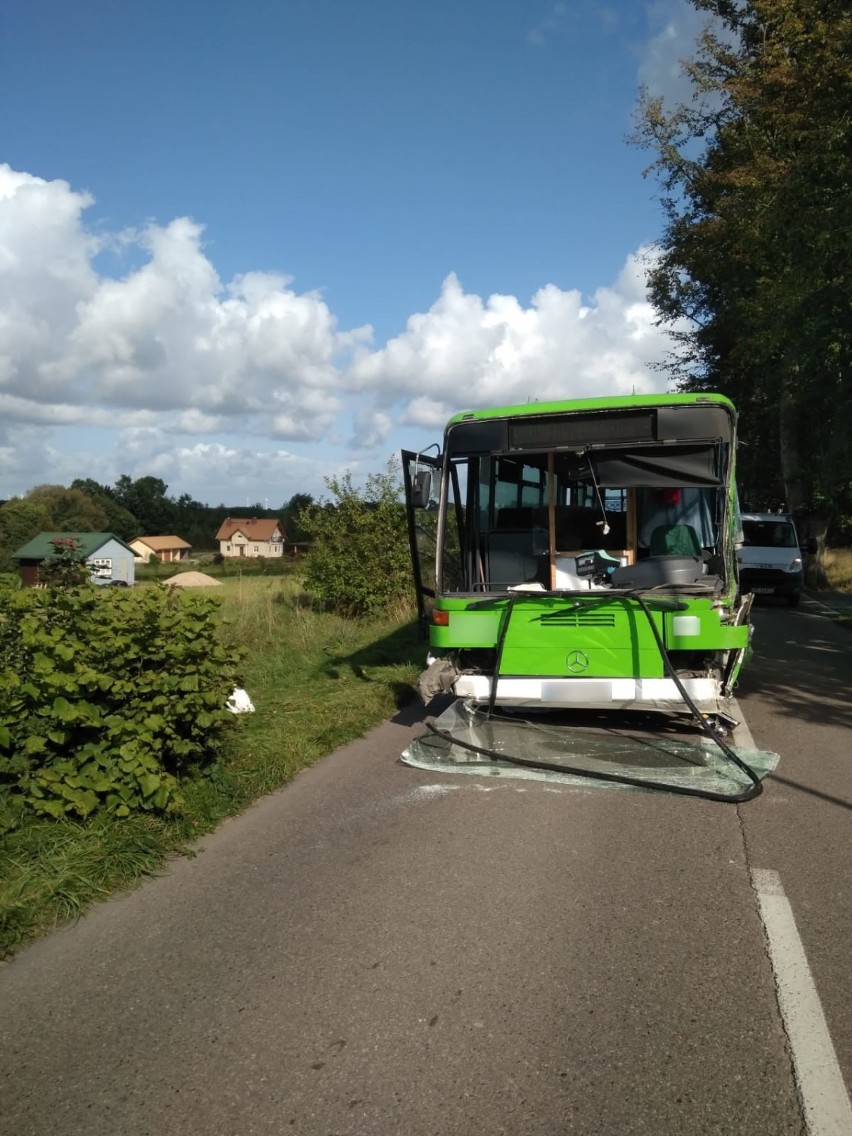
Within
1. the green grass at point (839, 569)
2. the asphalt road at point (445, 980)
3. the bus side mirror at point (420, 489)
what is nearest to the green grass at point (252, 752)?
the asphalt road at point (445, 980)

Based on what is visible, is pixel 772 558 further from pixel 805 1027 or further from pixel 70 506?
pixel 70 506

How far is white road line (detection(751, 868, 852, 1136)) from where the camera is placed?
295 centimetres

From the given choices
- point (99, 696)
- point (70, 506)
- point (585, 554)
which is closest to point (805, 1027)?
point (99, 696)

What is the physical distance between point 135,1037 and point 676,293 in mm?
30748

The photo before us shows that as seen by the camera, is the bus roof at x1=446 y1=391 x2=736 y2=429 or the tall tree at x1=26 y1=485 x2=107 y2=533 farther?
the tall tree at x1=26 y1=485 x2=107 y2=533

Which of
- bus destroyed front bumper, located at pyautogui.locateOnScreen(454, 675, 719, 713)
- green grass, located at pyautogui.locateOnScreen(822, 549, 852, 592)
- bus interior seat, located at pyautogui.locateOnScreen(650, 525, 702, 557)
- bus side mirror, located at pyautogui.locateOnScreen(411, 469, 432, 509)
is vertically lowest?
green grass, located at pyautogui.locateOnScreen(822, 549, 852, 592)

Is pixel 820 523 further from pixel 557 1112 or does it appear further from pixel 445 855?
pixel 557 1112

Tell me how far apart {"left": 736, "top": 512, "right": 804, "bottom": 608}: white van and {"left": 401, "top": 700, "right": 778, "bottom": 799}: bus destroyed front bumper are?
14868mm

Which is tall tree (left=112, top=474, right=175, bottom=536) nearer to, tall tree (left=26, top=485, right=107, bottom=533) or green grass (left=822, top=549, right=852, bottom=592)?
tall tree (left=26, top=485, right=107, bottom=533)

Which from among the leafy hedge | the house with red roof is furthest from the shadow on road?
the house with red roof

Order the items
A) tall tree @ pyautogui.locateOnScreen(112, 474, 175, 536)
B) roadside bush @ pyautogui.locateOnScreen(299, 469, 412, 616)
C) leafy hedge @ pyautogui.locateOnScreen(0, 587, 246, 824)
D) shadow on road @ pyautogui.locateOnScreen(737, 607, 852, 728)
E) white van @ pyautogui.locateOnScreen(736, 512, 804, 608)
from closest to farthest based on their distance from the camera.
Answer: leafy hedge @ pyautogui.locateOnScreen(0, 587, 246, 824)
shadow on road @ pyautogui.locateOnScreen(737, 607, 852, 728)
roadside bush @ pyautogui.locateOnScreen(299, 469, 412, 616)
white van @ pyautogui.locateOnScreen(736, 512, 804, 608)
tall tree @ pyautogui.locateOnScreen(112, 474, 175, 536)

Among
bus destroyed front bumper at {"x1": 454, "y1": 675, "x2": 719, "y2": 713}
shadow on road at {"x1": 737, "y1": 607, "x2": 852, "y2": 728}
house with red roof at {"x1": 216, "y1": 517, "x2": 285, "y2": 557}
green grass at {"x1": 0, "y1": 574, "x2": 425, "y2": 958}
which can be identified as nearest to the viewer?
green grass at {"x1": 0, "y1": 574, "x2": 425, "y2": 958}

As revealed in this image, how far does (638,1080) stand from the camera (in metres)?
3.12

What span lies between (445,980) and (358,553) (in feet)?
49.7
